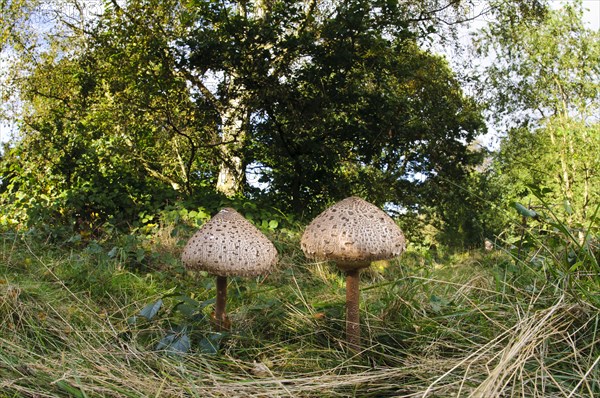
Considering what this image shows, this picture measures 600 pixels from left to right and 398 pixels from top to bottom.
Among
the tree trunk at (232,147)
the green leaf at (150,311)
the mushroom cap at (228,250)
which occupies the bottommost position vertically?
the green leaf at (150,311)

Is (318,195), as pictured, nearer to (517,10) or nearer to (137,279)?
(137,279)

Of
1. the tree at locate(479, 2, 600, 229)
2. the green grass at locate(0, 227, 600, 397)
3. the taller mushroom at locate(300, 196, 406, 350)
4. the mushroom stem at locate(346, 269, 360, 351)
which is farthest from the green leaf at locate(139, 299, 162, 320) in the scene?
the tree at locate(479, 2, 600, 229)

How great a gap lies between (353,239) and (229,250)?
2.18 feet

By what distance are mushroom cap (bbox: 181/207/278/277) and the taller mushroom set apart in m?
0.29

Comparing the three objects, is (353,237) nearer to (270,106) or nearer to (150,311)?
(150,311)

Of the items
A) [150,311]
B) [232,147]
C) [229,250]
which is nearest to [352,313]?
[229,250]

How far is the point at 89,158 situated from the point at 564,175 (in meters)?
11.1

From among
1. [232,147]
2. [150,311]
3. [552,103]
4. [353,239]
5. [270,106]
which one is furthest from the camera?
[552,103]

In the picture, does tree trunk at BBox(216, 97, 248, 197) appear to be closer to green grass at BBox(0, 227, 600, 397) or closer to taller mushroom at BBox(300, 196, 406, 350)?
green grass at BBox(0, 227, 600, 397)

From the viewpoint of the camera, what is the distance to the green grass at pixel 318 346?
207 centimetres

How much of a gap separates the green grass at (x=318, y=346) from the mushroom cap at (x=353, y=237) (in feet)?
1.39

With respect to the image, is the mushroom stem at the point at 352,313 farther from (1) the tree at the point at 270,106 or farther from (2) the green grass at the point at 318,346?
(1) the tree at the point at 270,106

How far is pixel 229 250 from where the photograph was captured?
8.61 ft

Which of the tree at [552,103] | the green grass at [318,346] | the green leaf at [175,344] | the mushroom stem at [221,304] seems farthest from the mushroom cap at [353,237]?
the tree at [552,103]
